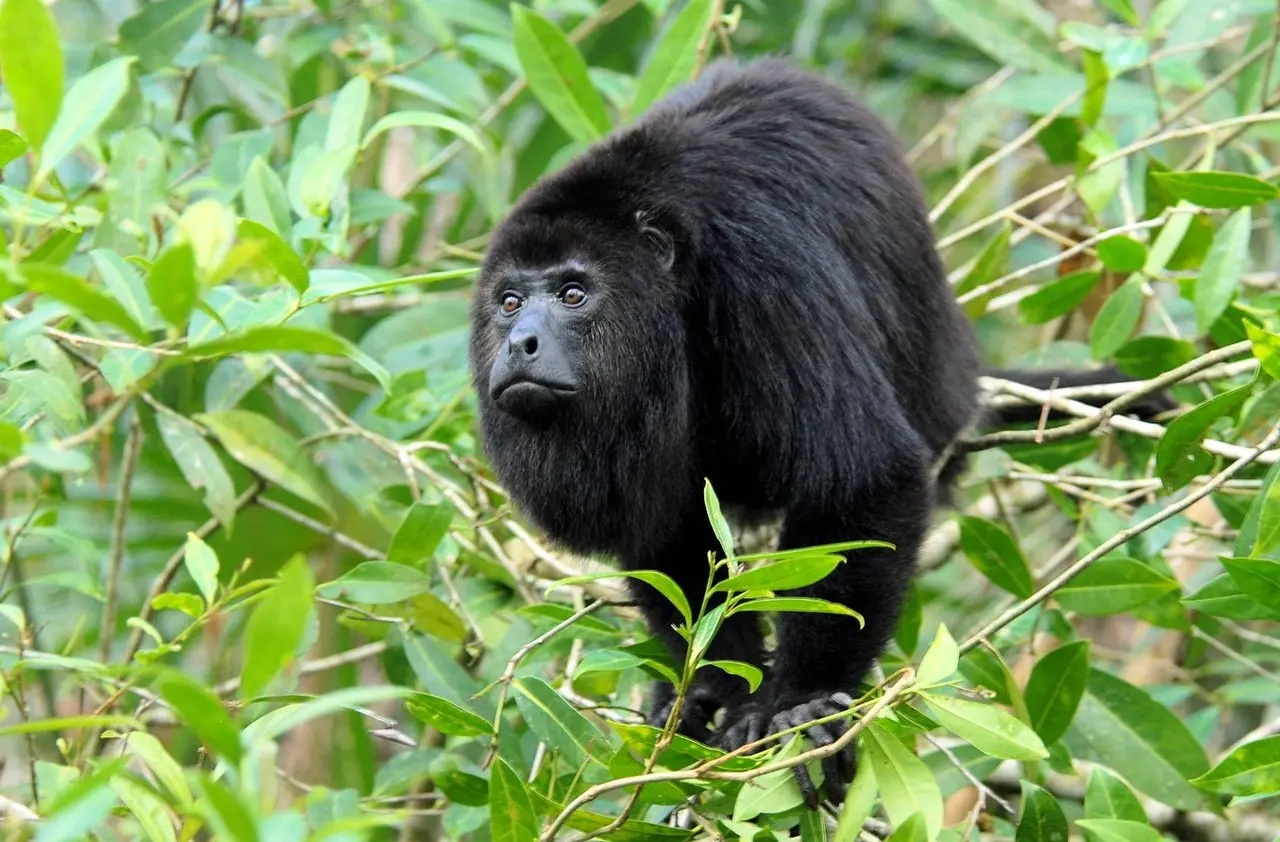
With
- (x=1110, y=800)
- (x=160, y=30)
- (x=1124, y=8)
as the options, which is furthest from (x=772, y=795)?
(x=160, y=30)

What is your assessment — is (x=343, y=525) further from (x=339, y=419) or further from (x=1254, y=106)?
(x=1254, y=106)

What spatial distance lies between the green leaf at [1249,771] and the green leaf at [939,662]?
1.83ft

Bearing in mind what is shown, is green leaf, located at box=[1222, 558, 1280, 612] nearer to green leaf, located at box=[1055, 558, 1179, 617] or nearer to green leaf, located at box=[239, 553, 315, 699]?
green leaf, located at box=[1055, 558, 1179, 617]

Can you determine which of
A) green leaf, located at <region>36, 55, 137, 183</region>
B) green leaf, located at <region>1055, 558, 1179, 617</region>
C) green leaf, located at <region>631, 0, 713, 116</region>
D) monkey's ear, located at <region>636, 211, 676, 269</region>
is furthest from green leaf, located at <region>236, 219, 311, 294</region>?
green leaf, located at <region>631, 0, 713, 116</region>

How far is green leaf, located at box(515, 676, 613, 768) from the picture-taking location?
2.03 meters

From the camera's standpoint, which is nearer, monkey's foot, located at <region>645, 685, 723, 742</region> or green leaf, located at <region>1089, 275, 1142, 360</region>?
monkey's foot, located at <region>645, 685, 723, 742</region>

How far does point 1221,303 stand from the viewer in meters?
2.59

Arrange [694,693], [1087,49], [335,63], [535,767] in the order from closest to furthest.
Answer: [535,767]
[694,693]
[1087,49]
[335,63]

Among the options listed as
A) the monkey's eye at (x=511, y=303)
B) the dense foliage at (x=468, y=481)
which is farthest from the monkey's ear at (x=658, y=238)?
the dense foliage at (x=468, y=481)

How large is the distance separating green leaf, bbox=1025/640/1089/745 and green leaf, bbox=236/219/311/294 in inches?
57.0

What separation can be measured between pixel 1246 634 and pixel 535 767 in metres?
1.89

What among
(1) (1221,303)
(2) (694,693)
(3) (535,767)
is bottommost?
(2) (694,693)

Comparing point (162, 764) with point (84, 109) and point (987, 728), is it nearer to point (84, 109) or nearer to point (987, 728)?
point (84, 109)

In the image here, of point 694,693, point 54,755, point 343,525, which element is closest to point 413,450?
point 694,693
